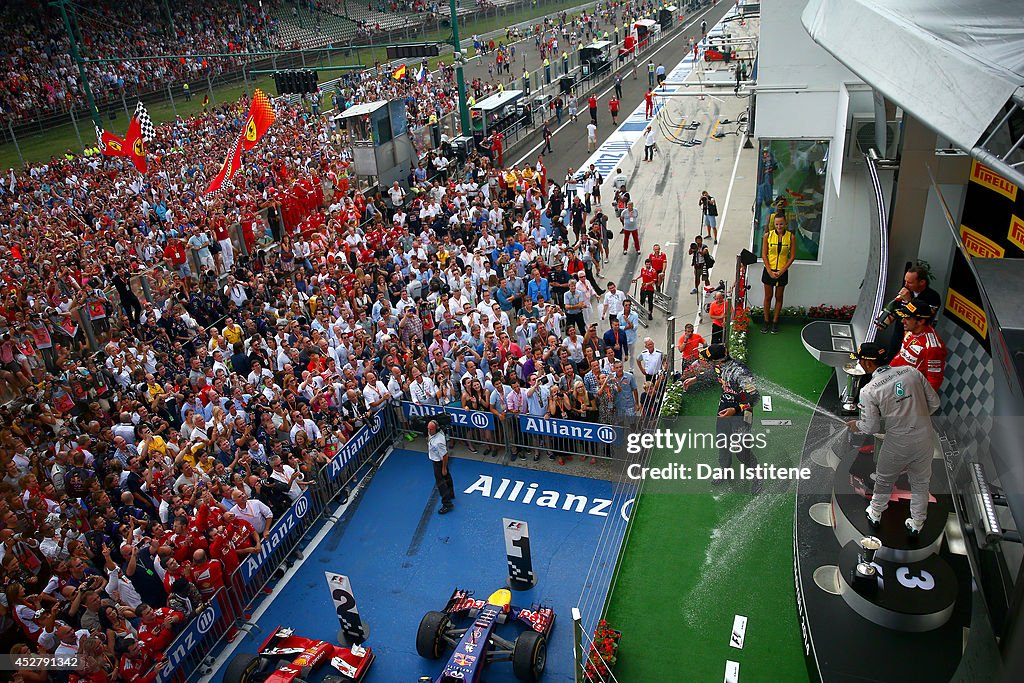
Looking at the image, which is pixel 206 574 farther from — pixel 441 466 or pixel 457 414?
pixel 457 414

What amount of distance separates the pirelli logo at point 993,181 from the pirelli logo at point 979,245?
0.69 metres

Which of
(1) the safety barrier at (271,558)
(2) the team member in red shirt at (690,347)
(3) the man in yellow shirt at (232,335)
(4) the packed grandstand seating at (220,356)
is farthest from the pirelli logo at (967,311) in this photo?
(3) the man in yellow shirt at (232,335)

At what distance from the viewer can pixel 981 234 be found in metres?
9.85

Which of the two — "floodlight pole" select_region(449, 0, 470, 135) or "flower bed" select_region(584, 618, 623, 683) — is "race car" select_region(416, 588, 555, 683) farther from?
"floodlight pole" select_region(449, 0, 470, 135)

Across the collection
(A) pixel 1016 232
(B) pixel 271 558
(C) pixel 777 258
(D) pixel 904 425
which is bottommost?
(B) pixel 271 558

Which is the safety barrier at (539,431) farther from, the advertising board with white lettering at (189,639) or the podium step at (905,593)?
the advertising board with white lettering at (189,639)

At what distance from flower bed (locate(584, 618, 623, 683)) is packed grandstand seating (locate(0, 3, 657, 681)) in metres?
4.21

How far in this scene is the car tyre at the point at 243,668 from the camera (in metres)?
8.91

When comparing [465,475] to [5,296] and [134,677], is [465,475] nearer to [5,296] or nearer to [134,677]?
[134,677]

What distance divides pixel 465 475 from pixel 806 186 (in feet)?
30.6

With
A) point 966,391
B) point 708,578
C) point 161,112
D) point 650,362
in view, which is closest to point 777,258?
point 650,362

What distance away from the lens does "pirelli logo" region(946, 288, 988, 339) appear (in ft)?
30.9

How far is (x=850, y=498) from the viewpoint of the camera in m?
8.71

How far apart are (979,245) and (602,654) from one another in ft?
24.0
